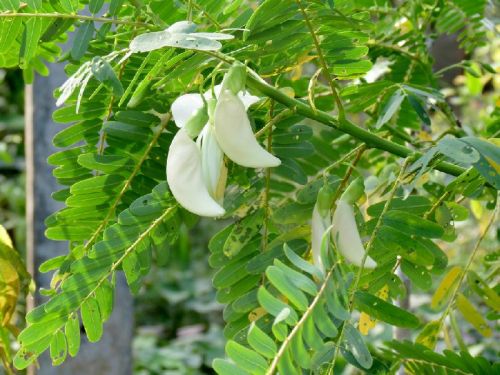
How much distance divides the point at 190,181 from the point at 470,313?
1.41ft

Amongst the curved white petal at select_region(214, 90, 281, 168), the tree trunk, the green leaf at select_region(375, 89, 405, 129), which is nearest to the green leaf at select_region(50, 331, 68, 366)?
the curved white petal at select_region(214, 90, 281, 168)

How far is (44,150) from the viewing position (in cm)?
151

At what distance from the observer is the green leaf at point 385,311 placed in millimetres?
674

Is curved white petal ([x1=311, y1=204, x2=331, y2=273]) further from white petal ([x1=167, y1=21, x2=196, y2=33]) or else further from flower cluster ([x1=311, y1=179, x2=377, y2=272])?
white petal ([x1=167, y1=21, x2=196, y2=33])

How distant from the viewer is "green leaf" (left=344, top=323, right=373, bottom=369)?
0.59 m

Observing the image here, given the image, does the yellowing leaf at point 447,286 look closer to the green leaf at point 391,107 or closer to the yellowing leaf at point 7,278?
the green leaf at point 391,107

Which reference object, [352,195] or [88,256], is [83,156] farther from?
[352,195]

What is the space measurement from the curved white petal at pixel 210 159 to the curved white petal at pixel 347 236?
0.10m

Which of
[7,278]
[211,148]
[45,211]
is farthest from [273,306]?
[45,211]

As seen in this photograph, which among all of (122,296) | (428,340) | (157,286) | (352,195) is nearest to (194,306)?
(157,286)

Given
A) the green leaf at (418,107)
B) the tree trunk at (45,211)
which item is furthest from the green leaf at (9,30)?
the tree trunk at (45,211)

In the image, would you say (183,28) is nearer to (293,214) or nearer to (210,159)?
(210,159)

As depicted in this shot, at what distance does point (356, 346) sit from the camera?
0.60 metres

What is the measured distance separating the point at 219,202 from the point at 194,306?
297 centimetres
